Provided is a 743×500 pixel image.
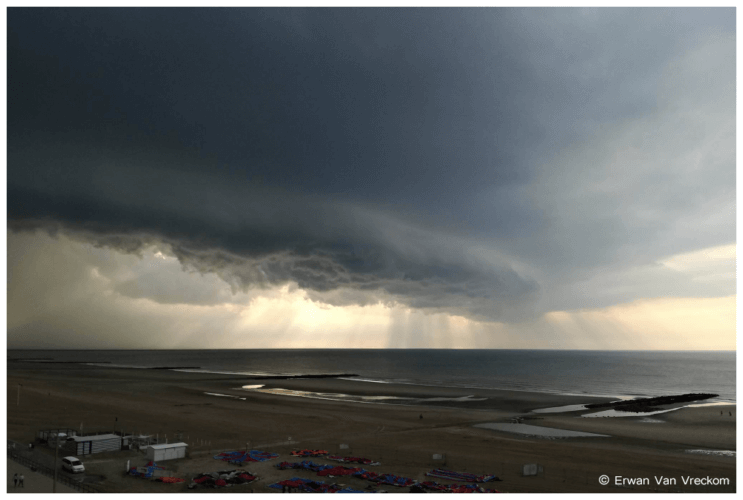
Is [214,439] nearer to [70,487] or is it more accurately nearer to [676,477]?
[70,487]

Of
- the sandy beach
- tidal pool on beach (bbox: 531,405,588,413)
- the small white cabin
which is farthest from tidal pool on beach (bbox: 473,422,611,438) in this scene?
the small white cabin

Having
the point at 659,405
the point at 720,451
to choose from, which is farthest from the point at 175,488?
Answer: the point at 659,405

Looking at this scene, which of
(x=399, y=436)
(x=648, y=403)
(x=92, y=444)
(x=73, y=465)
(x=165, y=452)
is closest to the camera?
(x=73, y=465)

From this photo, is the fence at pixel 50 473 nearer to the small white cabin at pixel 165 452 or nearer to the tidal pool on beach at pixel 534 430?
the small white cabin at pixel 165 452

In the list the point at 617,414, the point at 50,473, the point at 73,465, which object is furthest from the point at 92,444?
the point at 617,414

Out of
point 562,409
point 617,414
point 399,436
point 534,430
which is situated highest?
point 399,436

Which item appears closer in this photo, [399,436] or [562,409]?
[399,436]

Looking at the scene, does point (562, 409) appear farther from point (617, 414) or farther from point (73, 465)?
point (73, 465)
